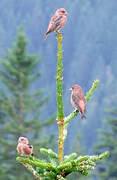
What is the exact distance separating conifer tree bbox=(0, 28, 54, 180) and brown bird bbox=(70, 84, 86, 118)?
927 inches

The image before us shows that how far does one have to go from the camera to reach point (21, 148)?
429cm

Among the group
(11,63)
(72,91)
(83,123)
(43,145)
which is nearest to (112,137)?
(43,145)

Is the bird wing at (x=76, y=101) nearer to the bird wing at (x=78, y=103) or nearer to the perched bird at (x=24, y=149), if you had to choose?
the bird wing at (x=78, y=103)

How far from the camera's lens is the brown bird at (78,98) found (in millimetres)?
5180

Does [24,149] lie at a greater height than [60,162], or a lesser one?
greater

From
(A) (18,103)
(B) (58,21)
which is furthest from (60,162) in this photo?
(A) (18,103)

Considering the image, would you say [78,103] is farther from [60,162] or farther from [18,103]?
[18,103]

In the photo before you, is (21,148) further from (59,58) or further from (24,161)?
(59,58)

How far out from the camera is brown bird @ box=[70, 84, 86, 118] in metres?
5.18

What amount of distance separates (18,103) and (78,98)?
84.0 feet

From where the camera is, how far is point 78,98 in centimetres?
529

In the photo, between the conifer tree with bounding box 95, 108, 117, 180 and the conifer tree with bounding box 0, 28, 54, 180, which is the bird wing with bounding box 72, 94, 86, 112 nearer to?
the conifer tree with bounding box 0, 28, 54, 180

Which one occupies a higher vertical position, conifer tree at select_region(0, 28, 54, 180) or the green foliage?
conifer tree at select_region(0, 28, 54, 180)

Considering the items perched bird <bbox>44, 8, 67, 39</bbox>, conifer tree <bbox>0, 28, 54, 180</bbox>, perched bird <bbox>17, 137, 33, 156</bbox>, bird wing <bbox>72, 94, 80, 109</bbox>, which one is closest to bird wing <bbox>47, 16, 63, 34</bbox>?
perched bird <bbox>44, 8, 67, 39</bbox>
